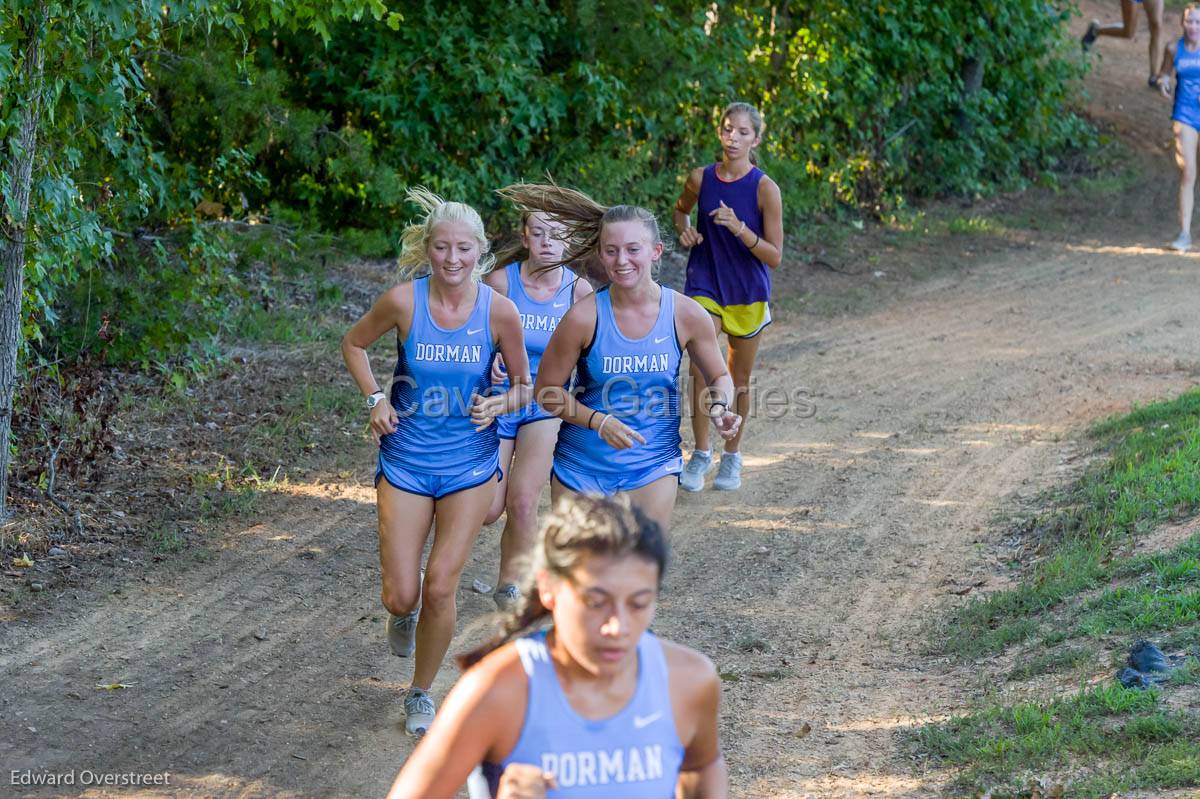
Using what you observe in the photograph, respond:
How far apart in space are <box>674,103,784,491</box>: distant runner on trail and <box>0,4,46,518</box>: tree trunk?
3.35 metres

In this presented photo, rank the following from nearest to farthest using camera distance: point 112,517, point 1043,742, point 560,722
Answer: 1. point 560,722
2. point 1043,742
3. point 112,517

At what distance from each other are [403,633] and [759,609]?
1.77 meters

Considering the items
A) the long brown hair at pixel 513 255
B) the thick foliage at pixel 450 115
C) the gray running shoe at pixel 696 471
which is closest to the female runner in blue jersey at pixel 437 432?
the long brown hair at pixel 513 255

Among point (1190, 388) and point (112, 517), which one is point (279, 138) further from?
point (1190, 388)

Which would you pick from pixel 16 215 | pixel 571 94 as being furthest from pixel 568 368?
pixel 571 94

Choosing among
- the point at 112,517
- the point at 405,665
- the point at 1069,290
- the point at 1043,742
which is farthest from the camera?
the point at 1069,290

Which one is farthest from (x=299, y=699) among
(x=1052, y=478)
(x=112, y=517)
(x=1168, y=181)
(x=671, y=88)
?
(x=1168, y=181)

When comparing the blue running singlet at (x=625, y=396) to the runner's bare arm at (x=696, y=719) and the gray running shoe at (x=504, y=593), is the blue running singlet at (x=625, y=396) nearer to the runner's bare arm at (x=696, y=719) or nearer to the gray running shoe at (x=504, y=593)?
the gray running shoe at (x=504, y=593)

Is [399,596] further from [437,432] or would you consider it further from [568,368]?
[568,368]

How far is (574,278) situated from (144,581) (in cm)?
252

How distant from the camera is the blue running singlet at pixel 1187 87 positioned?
43.6ft

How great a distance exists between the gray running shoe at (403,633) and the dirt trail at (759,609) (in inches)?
6.6

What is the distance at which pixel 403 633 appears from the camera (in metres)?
5.46

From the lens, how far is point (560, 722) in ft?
8.63
